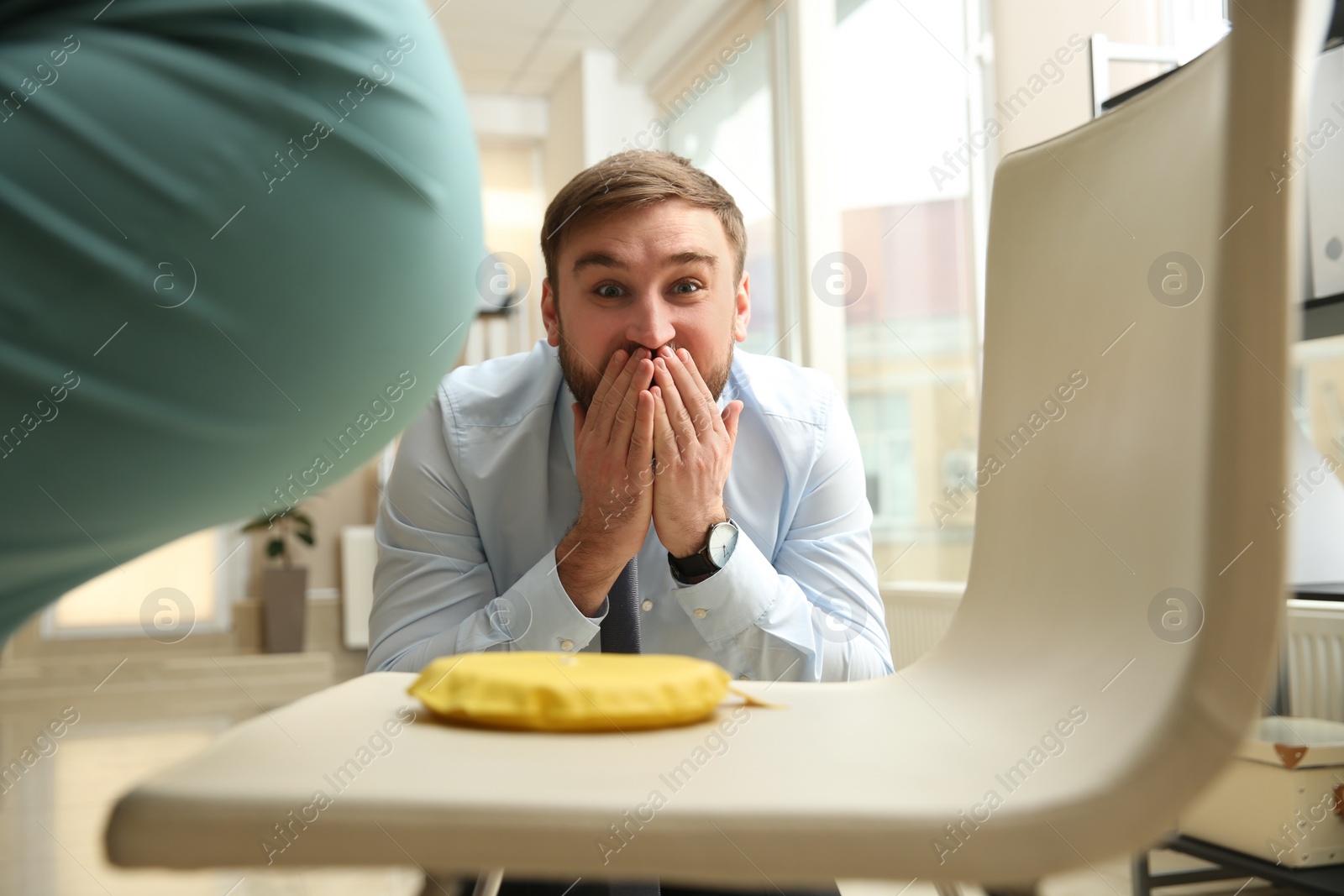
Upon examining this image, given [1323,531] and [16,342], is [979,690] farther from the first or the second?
[1323,531]

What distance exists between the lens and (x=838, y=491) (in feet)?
4.02

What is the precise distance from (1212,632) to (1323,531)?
4.73ft

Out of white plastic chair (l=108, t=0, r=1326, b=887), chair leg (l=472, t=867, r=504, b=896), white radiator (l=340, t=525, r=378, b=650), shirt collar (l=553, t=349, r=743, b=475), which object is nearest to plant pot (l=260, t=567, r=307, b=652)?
white radiator (l=340, t=525, r=378, b=650)

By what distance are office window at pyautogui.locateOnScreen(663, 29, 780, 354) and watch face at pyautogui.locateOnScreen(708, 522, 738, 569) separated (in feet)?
10.1

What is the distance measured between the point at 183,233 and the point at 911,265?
3.23 meters

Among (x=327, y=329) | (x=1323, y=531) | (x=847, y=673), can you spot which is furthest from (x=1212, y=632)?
(x=1323, y=531)

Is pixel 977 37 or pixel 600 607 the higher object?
pixel 977 37

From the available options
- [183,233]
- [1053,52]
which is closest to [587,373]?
[183,233]

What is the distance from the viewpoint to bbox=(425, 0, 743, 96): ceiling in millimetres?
4422

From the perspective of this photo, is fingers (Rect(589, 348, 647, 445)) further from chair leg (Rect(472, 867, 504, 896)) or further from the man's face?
chair leg (Rect(472, 867, 504, 896))

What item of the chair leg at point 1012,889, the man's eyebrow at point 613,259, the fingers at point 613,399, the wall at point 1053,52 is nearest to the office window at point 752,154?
the wall at point 1053,52

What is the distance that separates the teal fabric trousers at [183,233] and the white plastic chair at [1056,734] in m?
0.11

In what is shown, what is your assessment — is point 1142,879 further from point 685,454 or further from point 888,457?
point 888,457

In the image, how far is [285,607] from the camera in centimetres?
502
